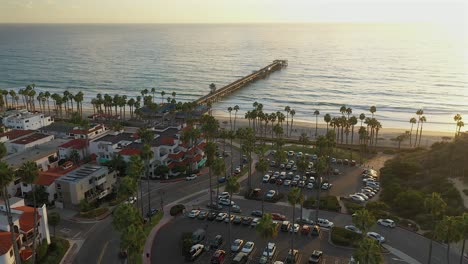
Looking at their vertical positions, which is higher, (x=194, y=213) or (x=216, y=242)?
(x=194, y=213)

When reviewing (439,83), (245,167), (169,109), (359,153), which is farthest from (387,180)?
(439,83)

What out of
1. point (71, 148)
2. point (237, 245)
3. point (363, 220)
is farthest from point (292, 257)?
point (71, 148)

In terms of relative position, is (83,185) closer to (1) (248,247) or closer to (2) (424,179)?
(1) (248,247)

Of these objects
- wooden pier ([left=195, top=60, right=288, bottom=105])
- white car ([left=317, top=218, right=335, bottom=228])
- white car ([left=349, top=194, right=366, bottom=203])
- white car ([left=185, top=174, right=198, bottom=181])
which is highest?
wooden pier ([left=195, top=60, right=288, bottom=105])

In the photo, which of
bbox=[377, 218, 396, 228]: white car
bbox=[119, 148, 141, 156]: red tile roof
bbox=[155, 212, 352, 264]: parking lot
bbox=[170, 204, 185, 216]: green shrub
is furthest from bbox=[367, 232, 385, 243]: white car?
bbox=[119, 148, 141, 156]: red tile roof

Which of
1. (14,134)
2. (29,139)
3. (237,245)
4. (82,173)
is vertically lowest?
(237,245)

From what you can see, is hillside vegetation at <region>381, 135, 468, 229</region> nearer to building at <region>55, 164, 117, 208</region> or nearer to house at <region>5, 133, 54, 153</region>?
building at <region>55, 164, 117, 208</region>

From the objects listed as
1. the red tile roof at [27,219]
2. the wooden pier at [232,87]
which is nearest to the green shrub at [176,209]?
the red tile roof at [27,219]
